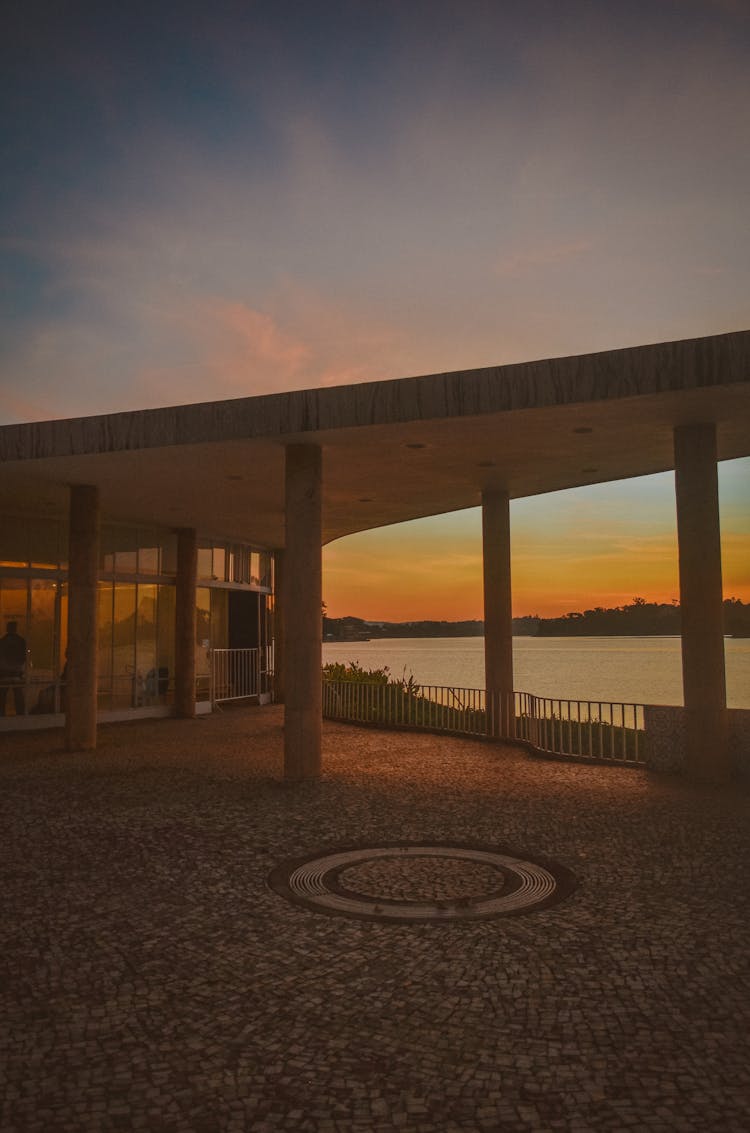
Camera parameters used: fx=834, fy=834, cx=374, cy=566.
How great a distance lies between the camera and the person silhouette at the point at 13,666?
17.2m

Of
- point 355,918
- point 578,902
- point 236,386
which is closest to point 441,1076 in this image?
point 355,918

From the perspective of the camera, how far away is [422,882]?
21.4 feet

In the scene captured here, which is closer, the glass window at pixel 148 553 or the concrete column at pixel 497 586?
the concrete column at pixel 497 586

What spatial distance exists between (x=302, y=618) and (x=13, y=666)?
906 centimetres

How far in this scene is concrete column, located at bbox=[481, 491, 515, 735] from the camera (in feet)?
51.5

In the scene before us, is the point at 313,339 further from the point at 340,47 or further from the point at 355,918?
the point at 355,918

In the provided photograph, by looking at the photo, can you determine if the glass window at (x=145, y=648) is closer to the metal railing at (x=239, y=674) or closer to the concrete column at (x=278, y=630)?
the metal railing at (x=239, y=674)

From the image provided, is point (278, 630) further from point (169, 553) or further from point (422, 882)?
point (422, 882)

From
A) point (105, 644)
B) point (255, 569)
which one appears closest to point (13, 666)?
point (105, 644)

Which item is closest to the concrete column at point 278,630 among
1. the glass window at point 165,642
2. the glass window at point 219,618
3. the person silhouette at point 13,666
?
the glass window at point 219,618

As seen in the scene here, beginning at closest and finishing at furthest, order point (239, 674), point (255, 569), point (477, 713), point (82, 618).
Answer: point (82, 618) < point (477, 713) < point (239, 674) < point (255, 569)

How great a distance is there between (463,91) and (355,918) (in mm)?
13720

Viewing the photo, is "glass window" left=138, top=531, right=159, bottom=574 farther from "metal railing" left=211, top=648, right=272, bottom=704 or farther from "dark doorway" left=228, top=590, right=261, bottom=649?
"dark doorway" left=228, top=590, right=261, bottom=649

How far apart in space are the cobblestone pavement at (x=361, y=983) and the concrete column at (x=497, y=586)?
6.51 m
